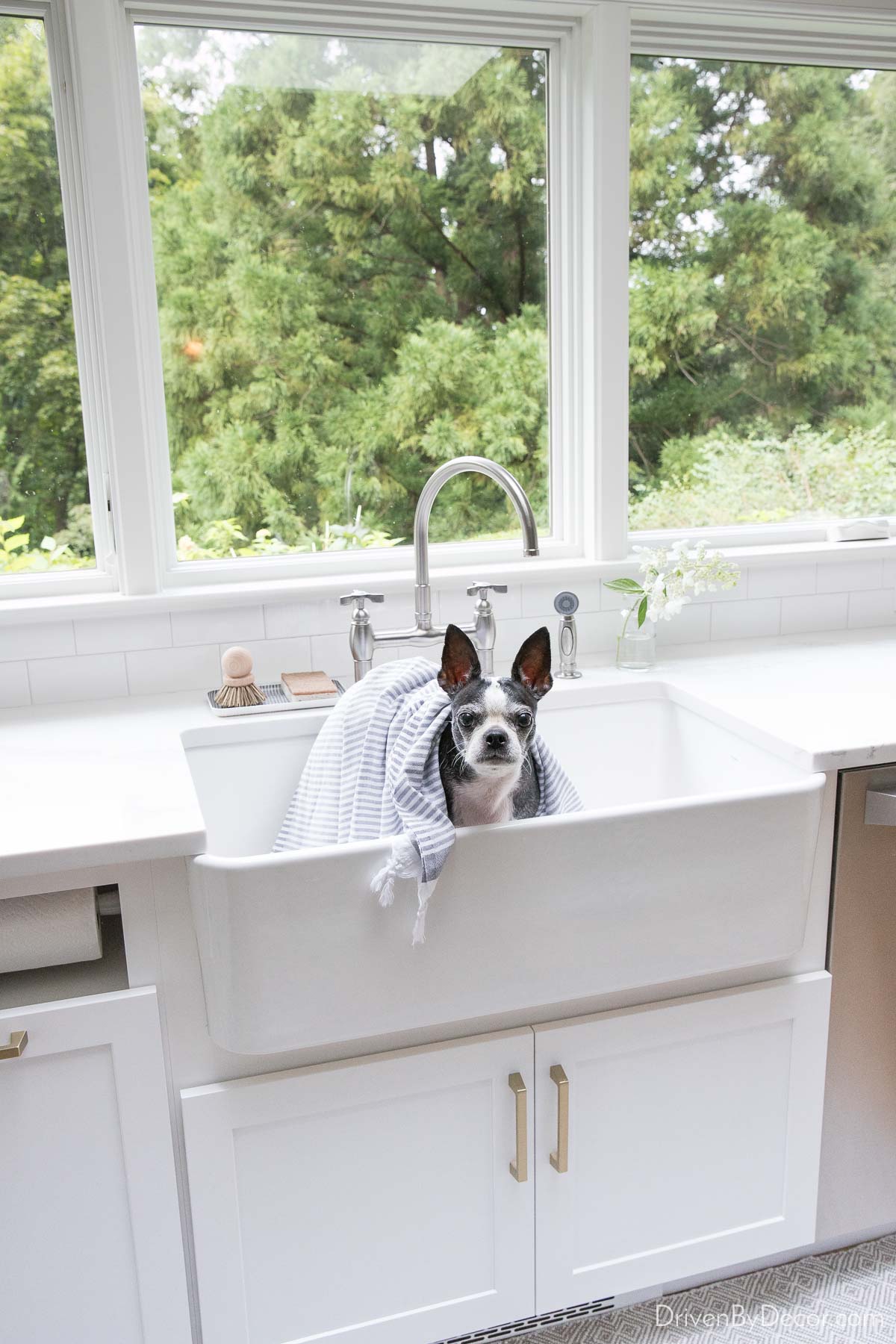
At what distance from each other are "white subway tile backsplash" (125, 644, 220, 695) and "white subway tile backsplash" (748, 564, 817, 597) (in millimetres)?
1079

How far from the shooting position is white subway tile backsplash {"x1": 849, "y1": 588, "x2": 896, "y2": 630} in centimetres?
224

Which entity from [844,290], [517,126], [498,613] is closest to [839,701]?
[498,613]

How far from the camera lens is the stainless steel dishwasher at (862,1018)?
1.50m

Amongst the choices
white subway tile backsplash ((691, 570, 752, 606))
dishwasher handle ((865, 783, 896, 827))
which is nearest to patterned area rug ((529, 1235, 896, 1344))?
dishwasher handle ((865, 783, 896, 827))

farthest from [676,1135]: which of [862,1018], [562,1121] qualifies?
[862,1018]

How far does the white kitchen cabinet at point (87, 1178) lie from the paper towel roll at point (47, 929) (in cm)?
6

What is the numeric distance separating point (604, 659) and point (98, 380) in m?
1.04

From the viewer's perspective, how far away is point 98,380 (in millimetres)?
1816

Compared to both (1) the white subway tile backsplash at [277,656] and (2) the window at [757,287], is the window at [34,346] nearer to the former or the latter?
(1) the white subway tile backsplash at [277,656]

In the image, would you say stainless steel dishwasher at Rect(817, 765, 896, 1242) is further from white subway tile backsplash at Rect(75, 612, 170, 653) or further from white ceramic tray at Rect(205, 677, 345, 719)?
white subway tile backsplash at Rect(75, 612, 170, 653)

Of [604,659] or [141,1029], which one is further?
[604,659]

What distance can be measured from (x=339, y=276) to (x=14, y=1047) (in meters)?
1.39

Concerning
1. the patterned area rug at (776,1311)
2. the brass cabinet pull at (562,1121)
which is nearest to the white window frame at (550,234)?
the brass cabinet pull at (562,1121)

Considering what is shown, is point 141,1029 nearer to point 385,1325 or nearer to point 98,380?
point 385,1325
